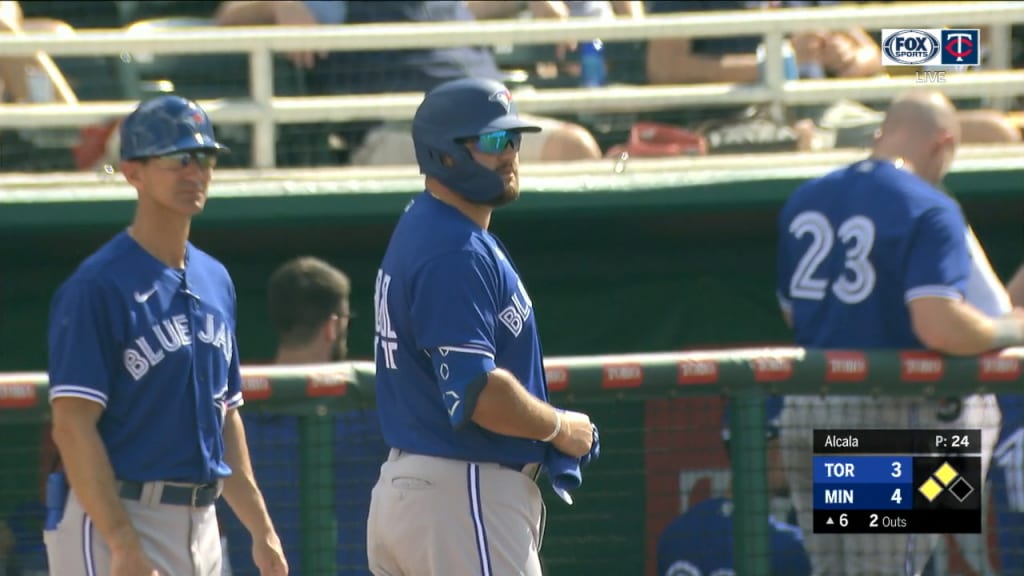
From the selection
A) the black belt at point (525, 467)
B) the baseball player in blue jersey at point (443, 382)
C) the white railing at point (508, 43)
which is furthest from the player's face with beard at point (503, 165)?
the white railing at point (508, 43)

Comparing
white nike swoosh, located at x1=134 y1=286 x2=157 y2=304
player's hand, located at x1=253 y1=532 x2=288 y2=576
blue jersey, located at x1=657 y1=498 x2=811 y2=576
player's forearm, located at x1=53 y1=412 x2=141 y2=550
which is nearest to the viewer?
player's forearm, located at x1=53 y1=412 x2=141 y2=550

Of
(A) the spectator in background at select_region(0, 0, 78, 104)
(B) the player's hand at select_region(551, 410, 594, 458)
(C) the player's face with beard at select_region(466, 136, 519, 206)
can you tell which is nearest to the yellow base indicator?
(B) the player's hand at select_region(551, 410, 594, 458)

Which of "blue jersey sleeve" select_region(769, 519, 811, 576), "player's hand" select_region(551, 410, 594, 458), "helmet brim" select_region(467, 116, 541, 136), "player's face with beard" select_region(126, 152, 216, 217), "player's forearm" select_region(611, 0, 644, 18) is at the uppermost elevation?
"player's forearm" select_region(611, 0, 644, 18)

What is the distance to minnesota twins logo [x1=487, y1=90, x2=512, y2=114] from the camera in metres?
3.82

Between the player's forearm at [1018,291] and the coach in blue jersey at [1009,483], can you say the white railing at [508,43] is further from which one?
the coach in blue jersey at [1009,483]

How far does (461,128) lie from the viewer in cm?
379

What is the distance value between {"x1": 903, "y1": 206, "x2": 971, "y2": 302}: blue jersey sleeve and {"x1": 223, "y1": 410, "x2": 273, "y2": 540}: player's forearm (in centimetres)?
201

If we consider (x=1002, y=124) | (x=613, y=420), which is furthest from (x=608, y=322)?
(x=613, y=420)

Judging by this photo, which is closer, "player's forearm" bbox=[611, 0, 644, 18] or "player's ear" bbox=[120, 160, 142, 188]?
"player's ear" bbox=[120, 160, 142, 188]

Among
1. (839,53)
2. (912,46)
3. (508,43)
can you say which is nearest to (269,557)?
(508,43)

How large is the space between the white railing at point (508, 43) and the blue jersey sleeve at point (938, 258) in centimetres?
207

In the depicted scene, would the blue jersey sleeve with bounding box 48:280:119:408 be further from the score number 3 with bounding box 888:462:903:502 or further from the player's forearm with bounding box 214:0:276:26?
the player's forearm with bounding box 214:0:276:26

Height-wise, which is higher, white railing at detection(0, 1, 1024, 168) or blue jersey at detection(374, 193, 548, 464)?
white railing at detection(0, 1, 1024, 168)

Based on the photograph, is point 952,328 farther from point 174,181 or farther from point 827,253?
point 174,181
